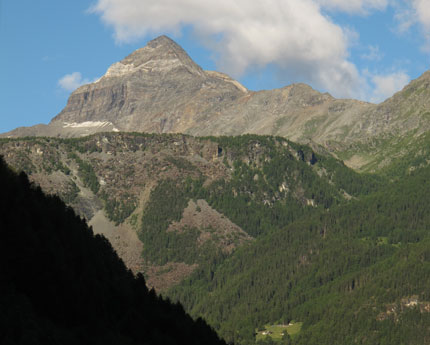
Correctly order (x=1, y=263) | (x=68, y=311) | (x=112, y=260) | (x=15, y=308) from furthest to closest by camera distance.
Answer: (x=112, y=260) < (x=68, y=311) < (x=1, y=263) < (x=15, y=308)

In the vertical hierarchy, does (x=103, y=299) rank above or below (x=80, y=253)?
below

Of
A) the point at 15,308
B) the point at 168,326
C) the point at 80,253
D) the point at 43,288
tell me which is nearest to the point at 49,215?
the point at 80,253

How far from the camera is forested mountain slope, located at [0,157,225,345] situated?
349 feet

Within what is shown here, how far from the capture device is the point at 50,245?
13362 cm

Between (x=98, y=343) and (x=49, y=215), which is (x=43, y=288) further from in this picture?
(x=49, y=215)

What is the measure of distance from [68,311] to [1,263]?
600 inches

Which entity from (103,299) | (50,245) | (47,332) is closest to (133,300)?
(103,299)

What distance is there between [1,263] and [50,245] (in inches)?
844

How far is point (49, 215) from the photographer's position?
162875 millimetres

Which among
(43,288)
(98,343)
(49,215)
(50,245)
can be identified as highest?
(49,215)

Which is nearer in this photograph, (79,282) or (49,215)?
(79,282)

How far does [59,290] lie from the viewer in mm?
121812

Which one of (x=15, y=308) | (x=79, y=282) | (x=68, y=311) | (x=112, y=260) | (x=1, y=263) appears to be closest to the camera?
(x=15, y=308)

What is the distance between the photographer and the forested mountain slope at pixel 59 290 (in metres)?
106
